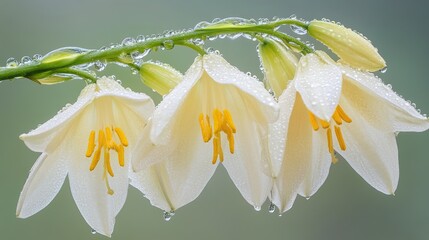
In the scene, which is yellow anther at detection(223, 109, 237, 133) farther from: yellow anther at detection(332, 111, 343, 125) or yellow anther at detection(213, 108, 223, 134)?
yellow anther at detection(332, 111, 343, 125)

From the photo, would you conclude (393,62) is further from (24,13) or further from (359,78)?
(359,78)

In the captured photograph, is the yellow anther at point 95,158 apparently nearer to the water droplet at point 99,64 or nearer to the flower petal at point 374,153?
the water droplet at point 99,64

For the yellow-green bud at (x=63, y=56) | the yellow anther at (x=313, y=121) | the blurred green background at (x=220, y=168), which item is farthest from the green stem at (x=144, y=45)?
the blurred green background at (x=220, y=168)

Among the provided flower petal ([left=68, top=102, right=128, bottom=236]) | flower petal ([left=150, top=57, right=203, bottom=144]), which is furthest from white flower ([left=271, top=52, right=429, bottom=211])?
flower petal ([left=68, top=102, right=128, bottom=236])

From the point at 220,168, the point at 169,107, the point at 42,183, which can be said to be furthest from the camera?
the point at 220,168

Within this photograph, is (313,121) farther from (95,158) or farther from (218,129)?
(95,158)

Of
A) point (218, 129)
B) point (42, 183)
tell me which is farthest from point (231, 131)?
point (42, 183)
